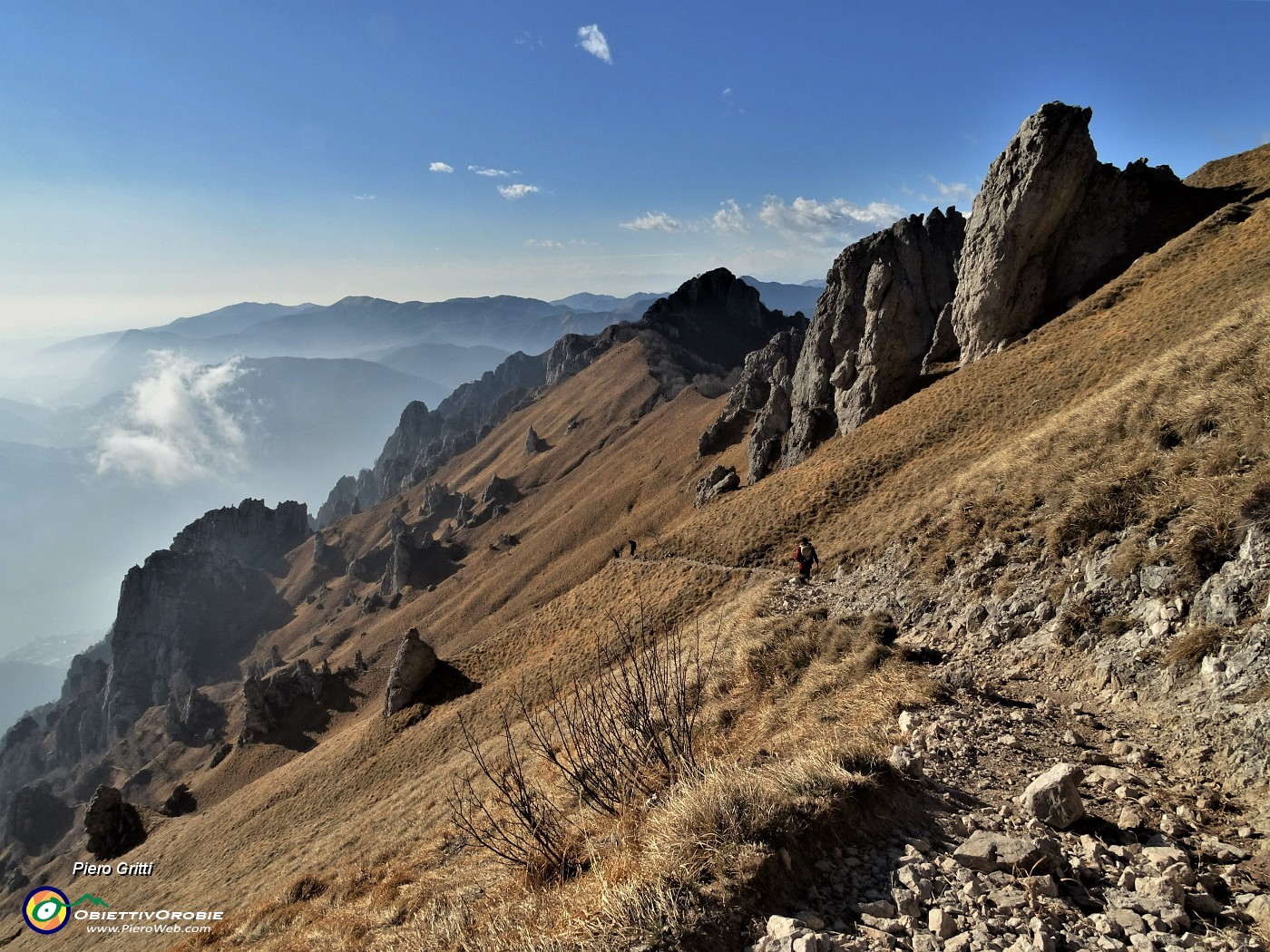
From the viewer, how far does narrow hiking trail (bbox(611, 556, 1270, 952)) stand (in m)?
4.60

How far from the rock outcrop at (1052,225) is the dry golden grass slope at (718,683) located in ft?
10.3

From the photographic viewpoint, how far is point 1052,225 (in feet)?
119

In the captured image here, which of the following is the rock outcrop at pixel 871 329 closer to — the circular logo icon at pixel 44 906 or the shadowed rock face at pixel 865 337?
the shadowed rock face at pixel 865 337

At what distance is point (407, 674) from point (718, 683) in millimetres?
32529

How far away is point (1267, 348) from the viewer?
12867 millimetres

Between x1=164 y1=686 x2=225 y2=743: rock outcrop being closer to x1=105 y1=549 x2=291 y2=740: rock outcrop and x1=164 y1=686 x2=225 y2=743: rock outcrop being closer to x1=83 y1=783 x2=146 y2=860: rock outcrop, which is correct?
x1=105 y1=549 x2=291 y2=740: rock outcrop

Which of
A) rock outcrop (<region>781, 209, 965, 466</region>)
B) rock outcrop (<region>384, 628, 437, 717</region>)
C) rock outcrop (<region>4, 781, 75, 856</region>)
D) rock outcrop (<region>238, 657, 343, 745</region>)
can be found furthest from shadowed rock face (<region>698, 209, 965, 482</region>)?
rock outcrop (<region>4, 781, 75, 856</region>)

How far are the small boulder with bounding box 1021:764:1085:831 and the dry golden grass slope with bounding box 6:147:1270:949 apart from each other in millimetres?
1546

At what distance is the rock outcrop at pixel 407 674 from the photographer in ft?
132

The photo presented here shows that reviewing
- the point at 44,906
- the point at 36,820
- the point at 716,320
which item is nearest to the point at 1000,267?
the point at 44,906

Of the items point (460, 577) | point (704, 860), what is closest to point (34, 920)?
point (704, 860)

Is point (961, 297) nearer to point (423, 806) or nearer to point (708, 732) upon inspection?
point (708, 732)

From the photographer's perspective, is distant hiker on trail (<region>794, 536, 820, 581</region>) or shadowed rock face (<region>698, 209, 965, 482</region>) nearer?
distant hiker on trail (<region>794, 536, 820, 581</region>)

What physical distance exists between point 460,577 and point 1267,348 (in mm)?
96113
